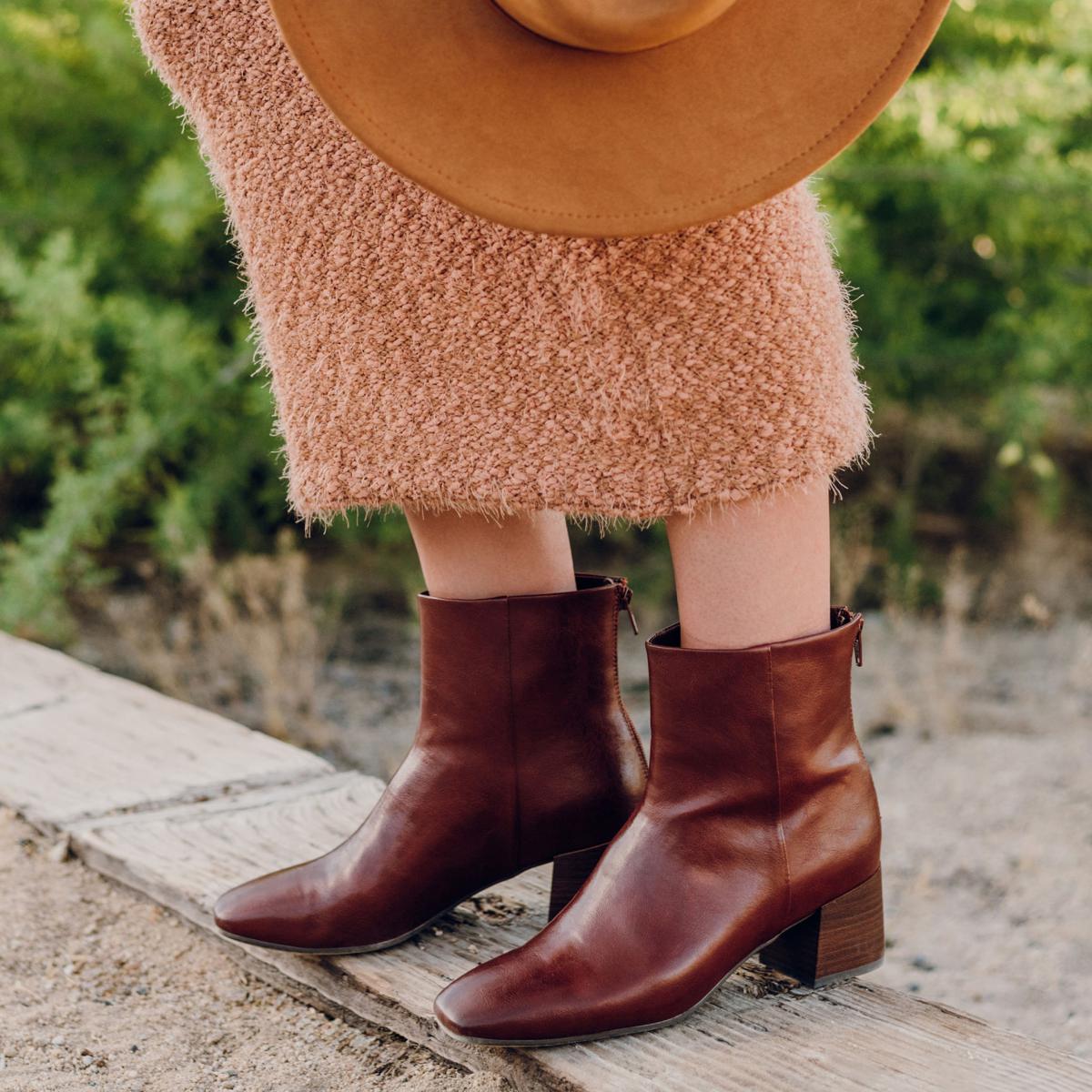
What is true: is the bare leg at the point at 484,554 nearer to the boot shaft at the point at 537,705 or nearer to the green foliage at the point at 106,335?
the boot shaft at the point at 537,705

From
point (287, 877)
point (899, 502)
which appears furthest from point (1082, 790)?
point (287, 877)

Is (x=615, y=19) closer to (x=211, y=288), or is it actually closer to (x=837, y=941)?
(x=837, y=941)

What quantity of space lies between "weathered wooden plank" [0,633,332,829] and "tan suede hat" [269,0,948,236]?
3.25 feet

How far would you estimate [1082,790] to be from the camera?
2.24m

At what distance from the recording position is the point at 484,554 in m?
1.09

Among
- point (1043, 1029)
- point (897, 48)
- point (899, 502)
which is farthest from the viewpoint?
point (899, 502)

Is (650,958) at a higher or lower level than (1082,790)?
higher

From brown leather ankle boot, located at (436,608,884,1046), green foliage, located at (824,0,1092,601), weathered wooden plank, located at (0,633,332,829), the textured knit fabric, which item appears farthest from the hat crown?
green foliage, located at (824,0,1092,601)

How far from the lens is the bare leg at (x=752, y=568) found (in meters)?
0.94

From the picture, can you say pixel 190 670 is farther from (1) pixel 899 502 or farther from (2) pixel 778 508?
(2) pixel 778 508

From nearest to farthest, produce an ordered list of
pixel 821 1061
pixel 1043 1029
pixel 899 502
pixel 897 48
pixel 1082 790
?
pixel 897 48
pixel 821 1061
pixel 1043 1029
pixel 1082 790
pixel 899 502

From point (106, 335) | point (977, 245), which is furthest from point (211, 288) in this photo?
point (977, 245)

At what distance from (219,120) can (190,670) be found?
2.09m

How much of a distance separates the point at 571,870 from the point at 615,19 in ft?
2.29
